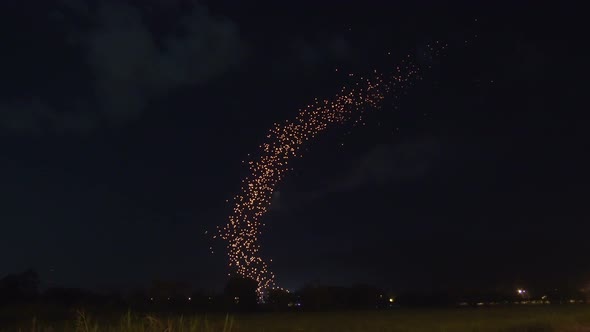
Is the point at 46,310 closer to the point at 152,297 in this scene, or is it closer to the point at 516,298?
the point at 152,297

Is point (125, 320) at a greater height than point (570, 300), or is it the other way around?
point (570, 300)

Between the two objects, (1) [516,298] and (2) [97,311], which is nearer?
(2) [97,311]

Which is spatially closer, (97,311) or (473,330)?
(473,330)

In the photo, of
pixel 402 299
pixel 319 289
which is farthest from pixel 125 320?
pixel 402 299

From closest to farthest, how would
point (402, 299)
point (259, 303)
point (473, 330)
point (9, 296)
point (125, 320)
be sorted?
point (125, 320) < point (473, 330) < point (9, 296) < point (259, 303) < point (402, 299)

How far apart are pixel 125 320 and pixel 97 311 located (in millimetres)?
36906

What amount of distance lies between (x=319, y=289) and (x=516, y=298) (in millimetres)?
28641

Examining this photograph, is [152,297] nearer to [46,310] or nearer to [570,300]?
[46,310]

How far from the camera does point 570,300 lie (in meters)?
74.6

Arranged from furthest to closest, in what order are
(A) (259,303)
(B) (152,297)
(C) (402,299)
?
(C) (402,299) → (A) (259,303) → (B) (152,297)

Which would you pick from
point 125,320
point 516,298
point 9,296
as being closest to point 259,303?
point 9,296

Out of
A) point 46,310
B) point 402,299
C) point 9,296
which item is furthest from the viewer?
point 402,299

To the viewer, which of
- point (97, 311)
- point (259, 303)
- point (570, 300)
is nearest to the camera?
point (97, 311)

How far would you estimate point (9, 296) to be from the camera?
174 ft
